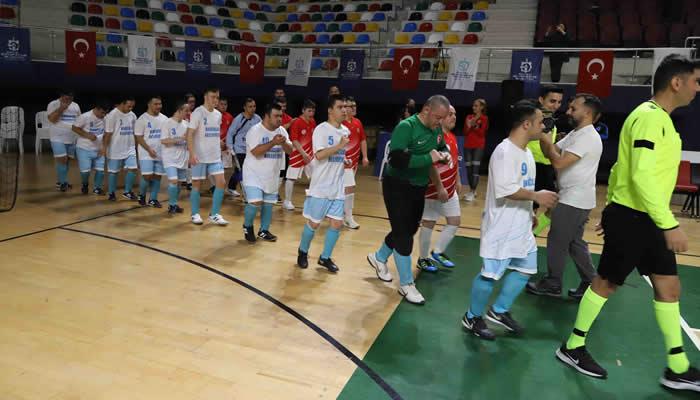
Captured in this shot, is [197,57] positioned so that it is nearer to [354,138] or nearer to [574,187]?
[354,138]

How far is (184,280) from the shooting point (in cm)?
497

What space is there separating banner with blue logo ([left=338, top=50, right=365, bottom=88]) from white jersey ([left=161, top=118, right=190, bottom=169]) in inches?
266

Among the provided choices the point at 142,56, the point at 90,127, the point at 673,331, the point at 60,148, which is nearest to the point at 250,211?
the point at 90,127

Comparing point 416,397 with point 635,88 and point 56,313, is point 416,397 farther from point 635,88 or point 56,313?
point 635,88

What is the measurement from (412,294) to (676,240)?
2.30 m

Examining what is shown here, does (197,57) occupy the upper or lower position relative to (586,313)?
upper

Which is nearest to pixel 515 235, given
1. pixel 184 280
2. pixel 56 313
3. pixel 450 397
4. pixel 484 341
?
pixel 484 341

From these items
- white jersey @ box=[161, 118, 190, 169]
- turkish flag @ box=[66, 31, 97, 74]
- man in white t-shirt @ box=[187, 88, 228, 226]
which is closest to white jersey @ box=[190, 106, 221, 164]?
man in white t-shirt @ box=[187, 88, 228, 226]

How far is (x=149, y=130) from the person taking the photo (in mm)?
7918

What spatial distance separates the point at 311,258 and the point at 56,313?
2661 millimetres

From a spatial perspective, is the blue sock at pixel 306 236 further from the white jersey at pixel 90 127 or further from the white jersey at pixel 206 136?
the white jersey at pixel 90 127

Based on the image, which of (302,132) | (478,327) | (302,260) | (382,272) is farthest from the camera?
(302,132)

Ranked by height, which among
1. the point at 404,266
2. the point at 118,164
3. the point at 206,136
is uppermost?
the point at 206,136

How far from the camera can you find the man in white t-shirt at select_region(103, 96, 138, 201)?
27.1 ft
